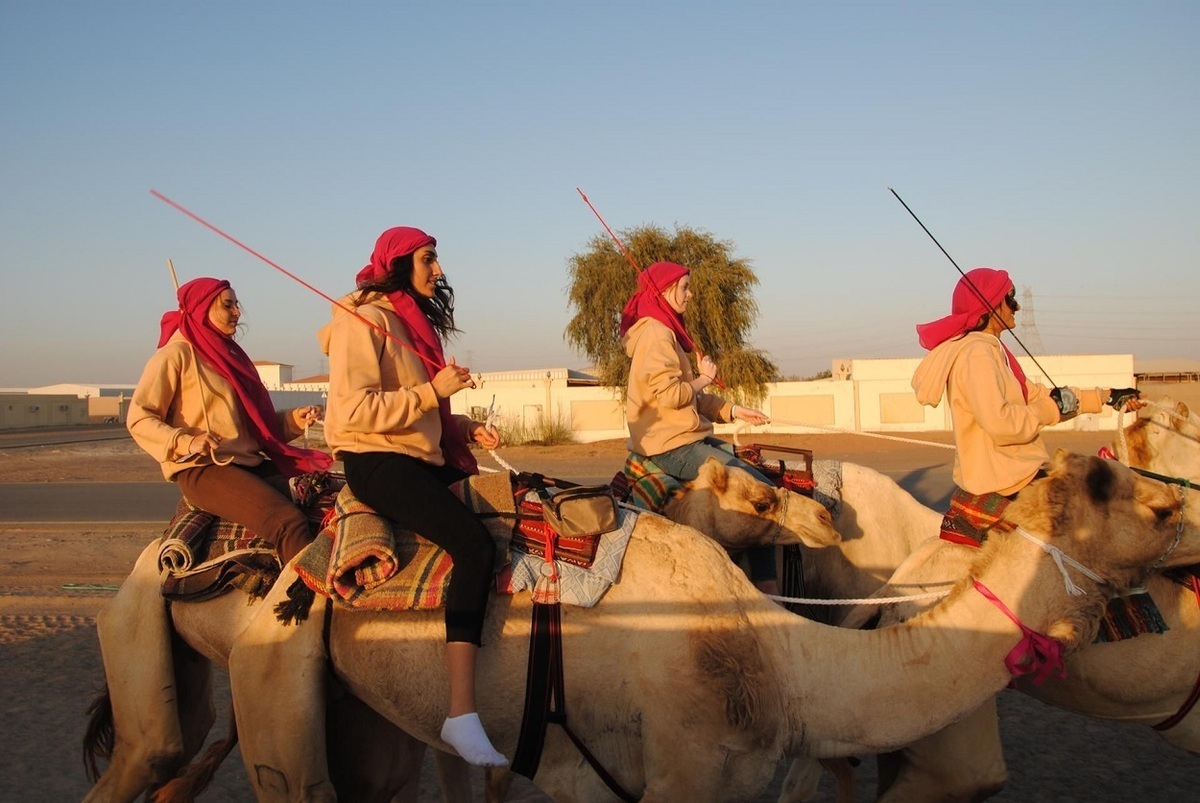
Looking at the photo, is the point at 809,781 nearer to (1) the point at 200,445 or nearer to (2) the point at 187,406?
(1) the point at 200,445

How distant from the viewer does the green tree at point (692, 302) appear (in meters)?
37.0

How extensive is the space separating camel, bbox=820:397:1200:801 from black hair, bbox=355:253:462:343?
2270 mm

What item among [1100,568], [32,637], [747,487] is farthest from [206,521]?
[32,637]

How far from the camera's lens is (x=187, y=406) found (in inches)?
196

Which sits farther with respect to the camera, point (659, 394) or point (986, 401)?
point (659, 394)

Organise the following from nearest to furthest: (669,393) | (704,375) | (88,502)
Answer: (669,393) → (704,375) → (88,502)

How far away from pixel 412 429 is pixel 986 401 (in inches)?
94.7

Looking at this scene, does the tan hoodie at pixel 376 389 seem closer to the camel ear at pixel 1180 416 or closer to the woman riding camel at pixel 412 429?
the woman riding camel at pixel 412 429

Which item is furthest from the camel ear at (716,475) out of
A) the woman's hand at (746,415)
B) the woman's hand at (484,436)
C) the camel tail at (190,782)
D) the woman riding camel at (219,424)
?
the camel tail at (190,782)

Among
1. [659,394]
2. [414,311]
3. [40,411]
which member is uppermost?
[414,311]

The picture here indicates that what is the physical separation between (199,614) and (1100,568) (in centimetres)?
367

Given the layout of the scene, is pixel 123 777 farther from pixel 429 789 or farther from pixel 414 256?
pixel 414 256

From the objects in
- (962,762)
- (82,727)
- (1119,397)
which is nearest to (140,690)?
(82,727)

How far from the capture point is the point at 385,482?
3.89m
